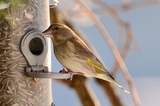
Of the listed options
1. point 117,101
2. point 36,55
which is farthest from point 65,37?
point 117,101

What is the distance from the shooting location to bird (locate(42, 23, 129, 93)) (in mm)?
2438

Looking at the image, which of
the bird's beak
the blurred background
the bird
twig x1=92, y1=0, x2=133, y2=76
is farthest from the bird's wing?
the blurred background

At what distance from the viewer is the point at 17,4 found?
4.81 feet

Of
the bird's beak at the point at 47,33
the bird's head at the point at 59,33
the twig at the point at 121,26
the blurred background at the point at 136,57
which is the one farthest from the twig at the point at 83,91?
the blurred background at the point at 136,57

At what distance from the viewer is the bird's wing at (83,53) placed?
99.2 inches

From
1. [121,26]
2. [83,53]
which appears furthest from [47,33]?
[121,26]

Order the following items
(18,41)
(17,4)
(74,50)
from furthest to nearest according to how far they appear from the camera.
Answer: (74,50) < (18,41) < (17,4)

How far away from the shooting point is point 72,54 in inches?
98.0

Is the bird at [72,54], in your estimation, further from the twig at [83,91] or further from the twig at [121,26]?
the twig at [83,91]

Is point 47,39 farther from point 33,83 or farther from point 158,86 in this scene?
point 158,86

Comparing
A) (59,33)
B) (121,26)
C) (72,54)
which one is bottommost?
(72,54)

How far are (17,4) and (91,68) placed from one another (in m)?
1.14

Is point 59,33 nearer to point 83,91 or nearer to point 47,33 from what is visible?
point 47,33

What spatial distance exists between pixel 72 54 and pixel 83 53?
0.07 metres
